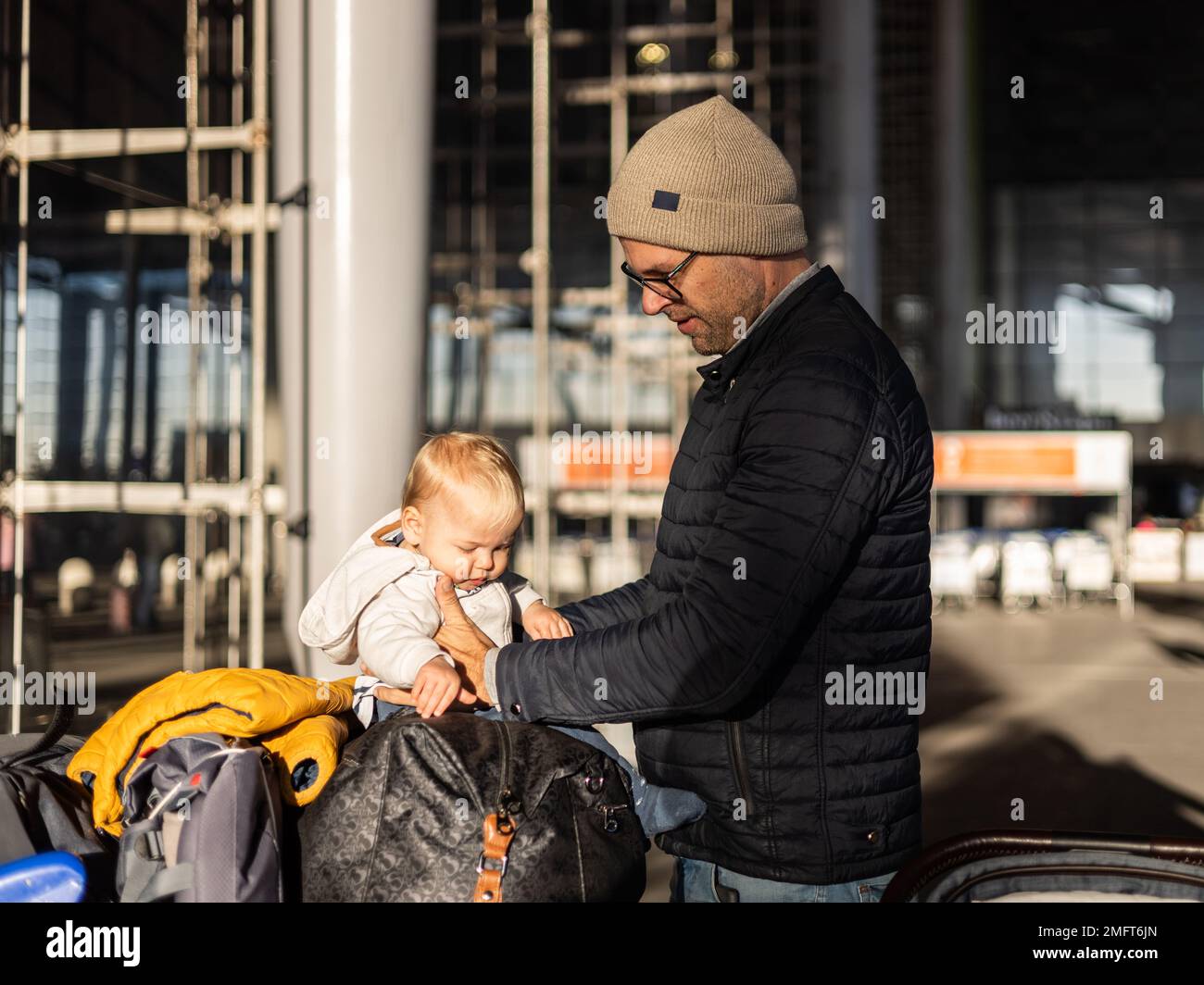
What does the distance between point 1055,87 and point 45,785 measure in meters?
46.5

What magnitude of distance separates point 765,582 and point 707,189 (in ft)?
1.99

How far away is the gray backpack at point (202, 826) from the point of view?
6.25ft

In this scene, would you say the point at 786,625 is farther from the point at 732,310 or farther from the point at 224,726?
the point at 224,726

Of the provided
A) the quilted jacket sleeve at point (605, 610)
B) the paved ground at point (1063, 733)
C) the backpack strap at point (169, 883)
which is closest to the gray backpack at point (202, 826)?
the backpack strap at point (169, 883)

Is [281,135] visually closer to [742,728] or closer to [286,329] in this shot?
[286,329]

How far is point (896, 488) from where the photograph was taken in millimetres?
2068

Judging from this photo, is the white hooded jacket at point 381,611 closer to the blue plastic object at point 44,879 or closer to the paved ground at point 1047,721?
the blue plastic object at point 44,879

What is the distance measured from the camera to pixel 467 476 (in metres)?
2.29

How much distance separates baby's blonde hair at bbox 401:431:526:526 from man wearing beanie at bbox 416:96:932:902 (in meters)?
0.22

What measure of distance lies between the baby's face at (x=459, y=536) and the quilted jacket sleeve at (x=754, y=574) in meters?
0.32

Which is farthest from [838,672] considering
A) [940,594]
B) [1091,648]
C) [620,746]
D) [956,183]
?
[956,183]

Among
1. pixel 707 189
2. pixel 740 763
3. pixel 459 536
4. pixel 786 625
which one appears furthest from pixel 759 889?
pixel 707 189

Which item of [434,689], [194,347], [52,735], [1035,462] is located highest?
[1035,462]

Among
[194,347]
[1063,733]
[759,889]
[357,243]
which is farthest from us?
[1063,733]
